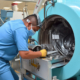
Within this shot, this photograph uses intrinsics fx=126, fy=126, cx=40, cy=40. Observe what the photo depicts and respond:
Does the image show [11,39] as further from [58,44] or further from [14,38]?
[58,44]

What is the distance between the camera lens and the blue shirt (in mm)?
1280

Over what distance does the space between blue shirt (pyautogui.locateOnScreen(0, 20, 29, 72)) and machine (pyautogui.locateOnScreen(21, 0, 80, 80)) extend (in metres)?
0.22

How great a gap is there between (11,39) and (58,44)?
0.69 metres

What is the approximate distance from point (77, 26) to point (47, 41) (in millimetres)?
667

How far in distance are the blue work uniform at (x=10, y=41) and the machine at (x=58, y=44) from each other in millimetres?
226

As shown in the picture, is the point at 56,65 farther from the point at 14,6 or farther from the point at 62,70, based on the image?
the point at 14,6

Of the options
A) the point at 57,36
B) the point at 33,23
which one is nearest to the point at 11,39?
the point at 33,23

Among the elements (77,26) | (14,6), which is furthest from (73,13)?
(14,6)

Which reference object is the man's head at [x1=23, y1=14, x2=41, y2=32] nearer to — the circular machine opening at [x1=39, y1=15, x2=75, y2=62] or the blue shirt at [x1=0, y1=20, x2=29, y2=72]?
the blue shirt at [x1=0, y1=20, x2=29, y2=72]

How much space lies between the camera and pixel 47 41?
1.83 metres

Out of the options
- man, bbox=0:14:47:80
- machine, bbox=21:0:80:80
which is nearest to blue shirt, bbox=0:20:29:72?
man, bbox=0:14:47:80

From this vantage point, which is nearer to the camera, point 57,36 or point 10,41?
point 10,41

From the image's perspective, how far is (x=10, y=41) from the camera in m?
1.41

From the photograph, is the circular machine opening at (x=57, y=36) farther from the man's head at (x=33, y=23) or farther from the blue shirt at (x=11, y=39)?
the blue shirt at (x=11, y=39)
